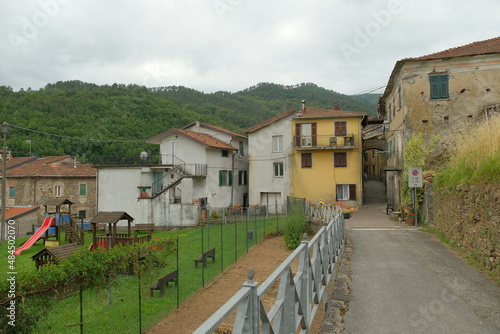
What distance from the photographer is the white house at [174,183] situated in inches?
1220

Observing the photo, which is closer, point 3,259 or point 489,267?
point 489,267

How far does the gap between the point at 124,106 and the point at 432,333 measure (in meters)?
48.7

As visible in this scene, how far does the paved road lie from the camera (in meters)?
5.27

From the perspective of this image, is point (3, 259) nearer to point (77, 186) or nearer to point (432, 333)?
point (77, 186)

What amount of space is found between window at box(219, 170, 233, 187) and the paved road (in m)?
23.4

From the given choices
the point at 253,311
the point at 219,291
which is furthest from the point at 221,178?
the point at 253,311

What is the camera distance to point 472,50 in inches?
870

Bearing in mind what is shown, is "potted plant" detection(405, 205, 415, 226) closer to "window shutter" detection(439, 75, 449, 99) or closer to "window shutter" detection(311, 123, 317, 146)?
"window shutter" detection(439, 75, 449, 99)

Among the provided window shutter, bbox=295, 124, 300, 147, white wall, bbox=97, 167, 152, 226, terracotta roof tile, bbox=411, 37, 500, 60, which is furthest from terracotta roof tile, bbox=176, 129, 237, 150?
terracotta roof tile, bbox=411, 37, 500, 60

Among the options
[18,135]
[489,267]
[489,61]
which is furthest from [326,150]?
[18,135]

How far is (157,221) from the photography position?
A: 31141mm

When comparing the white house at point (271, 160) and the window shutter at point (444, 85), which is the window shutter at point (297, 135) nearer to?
the white house at point (271, 160)

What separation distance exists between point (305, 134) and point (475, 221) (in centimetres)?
2277

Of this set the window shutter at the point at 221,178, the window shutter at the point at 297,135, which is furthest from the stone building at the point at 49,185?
the window shutter at the point at 297,135
